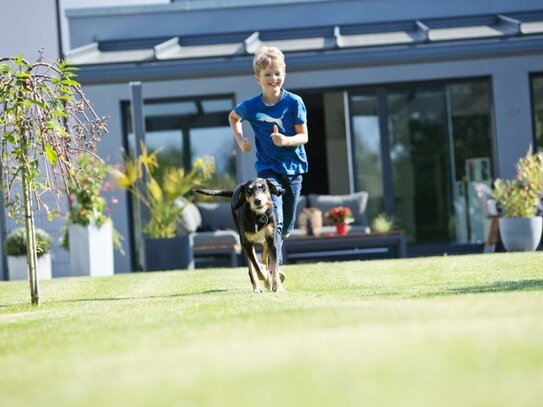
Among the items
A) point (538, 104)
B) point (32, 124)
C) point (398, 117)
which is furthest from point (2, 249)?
point (32, 124)

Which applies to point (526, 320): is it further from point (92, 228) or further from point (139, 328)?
point (92, 228)

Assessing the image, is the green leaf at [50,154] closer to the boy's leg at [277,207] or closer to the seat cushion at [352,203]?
the boy's leg at [277,207]

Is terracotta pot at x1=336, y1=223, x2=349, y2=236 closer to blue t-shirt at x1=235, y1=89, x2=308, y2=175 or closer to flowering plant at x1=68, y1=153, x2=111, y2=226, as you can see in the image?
flowering plant at x1=68, y1=153, x2=111, y2=226

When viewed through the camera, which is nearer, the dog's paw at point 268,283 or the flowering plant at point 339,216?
the dog's paw at point 268,283

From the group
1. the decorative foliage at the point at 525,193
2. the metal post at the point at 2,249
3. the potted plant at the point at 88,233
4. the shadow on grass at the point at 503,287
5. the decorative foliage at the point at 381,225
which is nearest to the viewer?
the shadow on grass at the point at 503,287

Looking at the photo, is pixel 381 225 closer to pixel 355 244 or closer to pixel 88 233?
pixel 355 244

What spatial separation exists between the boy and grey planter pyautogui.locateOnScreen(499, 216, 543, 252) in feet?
21.3

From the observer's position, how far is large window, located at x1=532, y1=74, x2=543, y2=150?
55.7ft

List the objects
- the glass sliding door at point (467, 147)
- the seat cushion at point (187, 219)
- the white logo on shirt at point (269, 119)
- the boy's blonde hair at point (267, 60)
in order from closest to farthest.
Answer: the boy's blonde hair at point (267, 60)
the white logo on shirt at point (269, 119)
the seat cushion at point (187, 219)
the glass sliding door at point (467, 147)

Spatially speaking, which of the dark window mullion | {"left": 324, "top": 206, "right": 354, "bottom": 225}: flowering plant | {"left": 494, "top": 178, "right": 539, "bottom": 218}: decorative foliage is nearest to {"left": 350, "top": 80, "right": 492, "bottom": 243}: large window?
the dark window mullion

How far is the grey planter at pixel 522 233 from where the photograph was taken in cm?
1370

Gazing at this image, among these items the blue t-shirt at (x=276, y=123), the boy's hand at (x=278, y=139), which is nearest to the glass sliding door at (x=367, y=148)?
the blue t-shirt at (x=276, y=123)

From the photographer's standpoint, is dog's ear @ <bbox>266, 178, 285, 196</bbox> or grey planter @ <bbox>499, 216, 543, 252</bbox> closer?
dog's ear @ <bbox>266, 178, 285, 196</bbox>

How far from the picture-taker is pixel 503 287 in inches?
270
